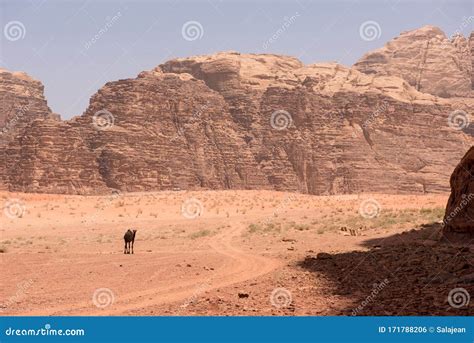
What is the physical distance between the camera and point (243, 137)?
11012 centimetres

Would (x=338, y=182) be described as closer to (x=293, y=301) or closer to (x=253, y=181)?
(x=253, y=181)

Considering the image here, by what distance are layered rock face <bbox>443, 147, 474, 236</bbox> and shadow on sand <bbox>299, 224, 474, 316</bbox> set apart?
0.54 m

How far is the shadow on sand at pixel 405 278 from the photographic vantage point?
9273 millimetres

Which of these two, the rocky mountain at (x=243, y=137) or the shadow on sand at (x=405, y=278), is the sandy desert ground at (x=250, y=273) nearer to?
the shadow on sand at (x=405, y=278)

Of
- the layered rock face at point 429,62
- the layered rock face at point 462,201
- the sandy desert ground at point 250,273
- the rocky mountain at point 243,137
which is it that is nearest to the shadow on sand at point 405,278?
the sandy desert ground at point 250,273

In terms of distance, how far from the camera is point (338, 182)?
102938mm

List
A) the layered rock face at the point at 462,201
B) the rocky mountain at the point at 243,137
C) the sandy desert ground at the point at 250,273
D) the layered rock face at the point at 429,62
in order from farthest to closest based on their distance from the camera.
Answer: the layered rock face at the point at 429,62
the rocky mountain at the point at 243,137
the layered rock face at the point at 462,201
the sandy desert ground at the point at 250,273

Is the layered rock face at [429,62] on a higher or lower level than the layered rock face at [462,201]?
higher

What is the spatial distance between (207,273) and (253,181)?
8780 centimetres

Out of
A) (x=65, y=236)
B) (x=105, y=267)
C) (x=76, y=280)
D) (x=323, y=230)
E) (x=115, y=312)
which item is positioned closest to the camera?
(x=115, y=312)

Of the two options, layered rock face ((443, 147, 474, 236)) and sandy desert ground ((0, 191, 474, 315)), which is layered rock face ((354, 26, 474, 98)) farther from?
layered rock face ((443, 147, 474, 236))

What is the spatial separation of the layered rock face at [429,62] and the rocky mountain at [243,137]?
13.0 meters

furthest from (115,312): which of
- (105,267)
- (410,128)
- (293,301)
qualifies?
(410,128)

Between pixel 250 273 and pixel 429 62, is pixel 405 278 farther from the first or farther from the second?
pixel 429 62
